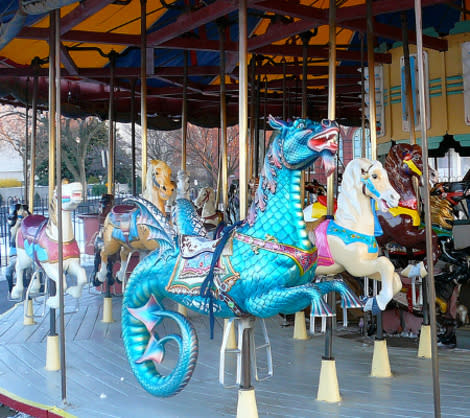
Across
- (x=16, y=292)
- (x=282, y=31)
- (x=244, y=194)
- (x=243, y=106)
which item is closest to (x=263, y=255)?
(x=244, y=194)

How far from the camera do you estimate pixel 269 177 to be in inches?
149

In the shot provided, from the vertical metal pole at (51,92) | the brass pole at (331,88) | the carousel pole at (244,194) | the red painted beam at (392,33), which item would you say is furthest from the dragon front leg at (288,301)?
the red painted beam at (392,33)

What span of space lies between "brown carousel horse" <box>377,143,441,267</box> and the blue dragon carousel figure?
2.06m

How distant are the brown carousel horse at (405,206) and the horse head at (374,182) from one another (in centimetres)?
111

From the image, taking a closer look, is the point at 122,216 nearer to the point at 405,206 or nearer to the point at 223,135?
the point at 223,135

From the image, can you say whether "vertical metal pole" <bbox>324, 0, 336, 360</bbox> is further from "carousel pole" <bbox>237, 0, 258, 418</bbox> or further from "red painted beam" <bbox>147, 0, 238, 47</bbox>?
"red painted beam" <bbox>147, 0, 238, 47</bbox>

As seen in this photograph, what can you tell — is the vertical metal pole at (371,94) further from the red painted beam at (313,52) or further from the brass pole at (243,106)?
the red painted beam at (313,52)

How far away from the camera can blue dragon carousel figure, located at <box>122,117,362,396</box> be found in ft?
12.0

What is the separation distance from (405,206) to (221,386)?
7.26 ft

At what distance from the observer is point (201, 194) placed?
921cm

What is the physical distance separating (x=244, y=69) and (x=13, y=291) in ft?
12.6

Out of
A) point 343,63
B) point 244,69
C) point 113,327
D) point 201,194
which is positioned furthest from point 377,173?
point 343,63

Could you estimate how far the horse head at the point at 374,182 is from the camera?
177 inches

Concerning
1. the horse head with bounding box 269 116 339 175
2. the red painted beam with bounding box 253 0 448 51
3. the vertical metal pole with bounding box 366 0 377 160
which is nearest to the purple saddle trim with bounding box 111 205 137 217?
the red painted beam with bounding box 253 0 448 51
